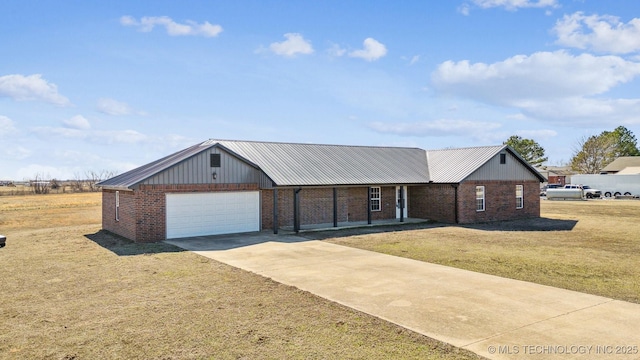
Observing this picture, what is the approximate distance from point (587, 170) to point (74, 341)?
88768mm

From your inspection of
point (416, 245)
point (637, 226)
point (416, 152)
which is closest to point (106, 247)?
point (416, 245)

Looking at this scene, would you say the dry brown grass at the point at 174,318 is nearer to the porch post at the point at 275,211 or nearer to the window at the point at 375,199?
the porch post at the point at 275,211

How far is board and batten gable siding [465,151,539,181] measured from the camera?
82.7ft

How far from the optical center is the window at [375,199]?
993 inches

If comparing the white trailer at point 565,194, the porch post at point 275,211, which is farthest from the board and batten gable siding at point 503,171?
the white trailer at point 565,194

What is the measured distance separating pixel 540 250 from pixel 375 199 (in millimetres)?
10935

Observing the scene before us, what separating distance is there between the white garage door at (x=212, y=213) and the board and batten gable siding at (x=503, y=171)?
12056 millimetres

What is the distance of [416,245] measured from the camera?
1667 centimetres

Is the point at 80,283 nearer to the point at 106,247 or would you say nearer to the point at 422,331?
the point at 106,247

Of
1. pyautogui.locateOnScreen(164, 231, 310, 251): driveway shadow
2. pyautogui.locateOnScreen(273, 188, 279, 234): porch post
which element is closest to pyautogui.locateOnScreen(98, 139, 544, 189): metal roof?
pyautogui.locateOnScreen(273, 188, 279, 234): porch post

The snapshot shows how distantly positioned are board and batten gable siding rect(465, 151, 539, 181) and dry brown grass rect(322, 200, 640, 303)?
2973mm

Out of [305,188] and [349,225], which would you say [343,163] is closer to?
[349,225]

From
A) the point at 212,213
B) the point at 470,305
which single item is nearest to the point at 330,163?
the point at 212,213

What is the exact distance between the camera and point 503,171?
26578 millimetres
